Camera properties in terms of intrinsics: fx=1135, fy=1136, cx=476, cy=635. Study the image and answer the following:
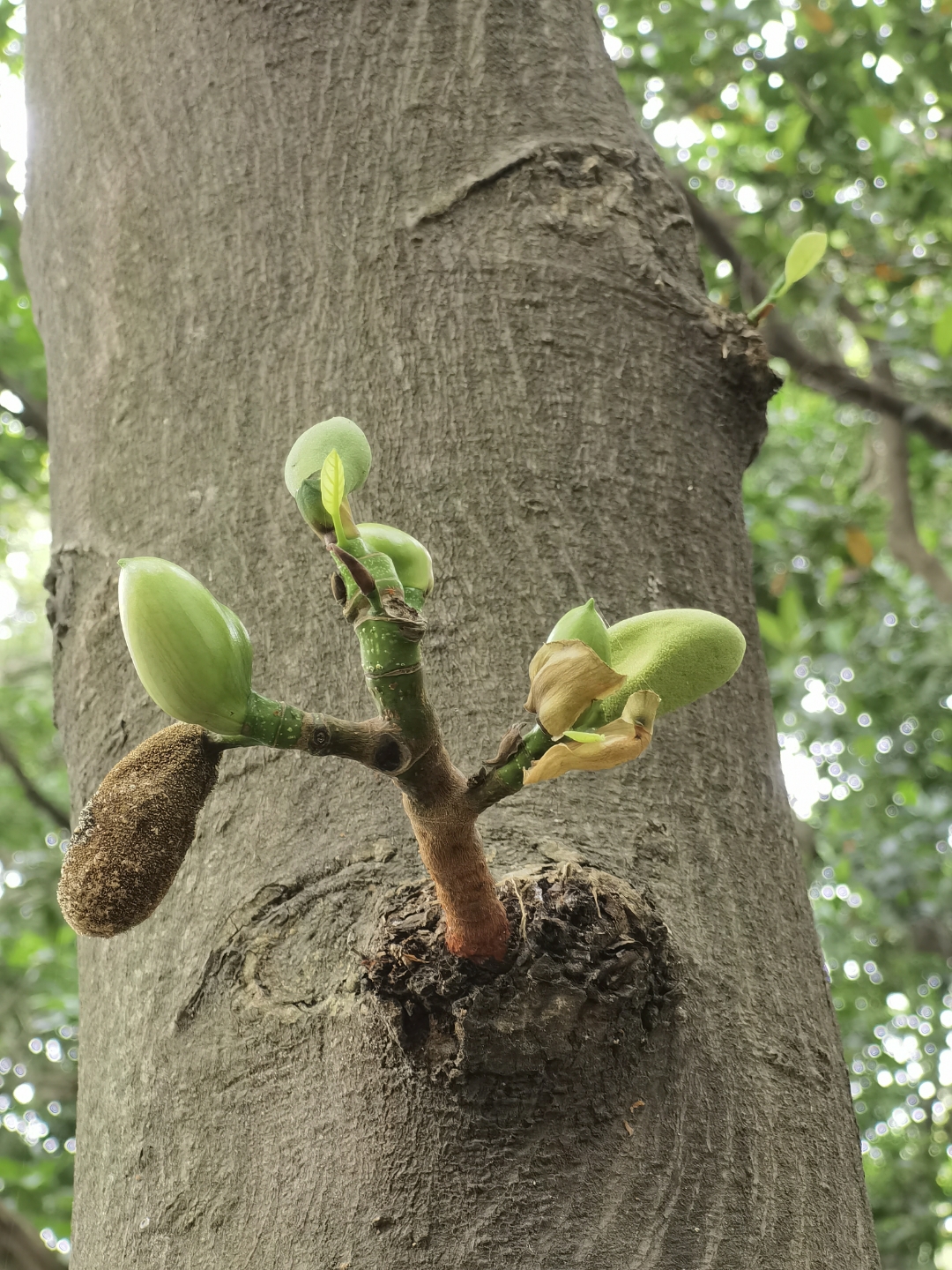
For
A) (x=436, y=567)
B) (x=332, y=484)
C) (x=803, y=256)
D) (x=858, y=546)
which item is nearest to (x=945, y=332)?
(x=858, y=546)

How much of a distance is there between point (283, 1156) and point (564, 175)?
2.78 feet

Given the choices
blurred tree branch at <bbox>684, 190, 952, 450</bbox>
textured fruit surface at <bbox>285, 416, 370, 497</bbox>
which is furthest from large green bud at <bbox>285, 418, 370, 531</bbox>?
blurred tree branch at <bbox>684, 190, 952, 450</bbox>

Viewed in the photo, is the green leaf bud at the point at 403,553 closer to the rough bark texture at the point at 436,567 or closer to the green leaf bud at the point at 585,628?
the green leaf bud at the point at 585,628

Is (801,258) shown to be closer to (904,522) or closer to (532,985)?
(532,985)

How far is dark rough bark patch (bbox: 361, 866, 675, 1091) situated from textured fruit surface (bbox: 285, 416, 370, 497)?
0.27 metres

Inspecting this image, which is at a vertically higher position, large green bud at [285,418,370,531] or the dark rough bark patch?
large green bud at [285,418,370,531]

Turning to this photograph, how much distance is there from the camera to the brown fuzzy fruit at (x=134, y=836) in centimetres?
57

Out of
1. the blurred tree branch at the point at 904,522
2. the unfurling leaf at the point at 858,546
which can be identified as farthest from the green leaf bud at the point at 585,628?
the blurred tree branch at the point at 904,522

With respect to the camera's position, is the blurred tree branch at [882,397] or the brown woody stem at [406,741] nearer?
the brown woody stem at [406,741]

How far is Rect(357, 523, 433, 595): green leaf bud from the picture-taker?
59 centimetres

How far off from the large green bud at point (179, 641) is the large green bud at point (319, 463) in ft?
0.24

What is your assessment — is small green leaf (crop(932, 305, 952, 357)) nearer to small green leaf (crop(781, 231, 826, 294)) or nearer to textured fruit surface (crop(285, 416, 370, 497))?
small green leaf (crop(781, 231, 826, 294))

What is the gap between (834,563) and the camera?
11.8 ft

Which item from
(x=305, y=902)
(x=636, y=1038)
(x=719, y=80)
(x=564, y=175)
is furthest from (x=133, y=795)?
(x=719, y=80)
